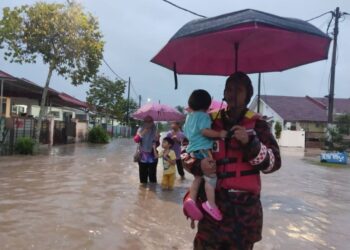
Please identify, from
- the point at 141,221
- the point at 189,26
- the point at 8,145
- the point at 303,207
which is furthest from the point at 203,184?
the point at 8,145

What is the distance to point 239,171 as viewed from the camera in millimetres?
2857

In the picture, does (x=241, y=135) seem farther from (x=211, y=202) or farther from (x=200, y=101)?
(x=200, y=101)

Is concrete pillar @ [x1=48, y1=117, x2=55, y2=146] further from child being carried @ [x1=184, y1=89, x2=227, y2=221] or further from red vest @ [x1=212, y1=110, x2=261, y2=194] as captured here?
red vest @ [x1=212, y1=110, x2=261, y2=194]

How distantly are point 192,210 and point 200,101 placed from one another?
799 millimetres

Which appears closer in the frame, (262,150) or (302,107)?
(262,150)

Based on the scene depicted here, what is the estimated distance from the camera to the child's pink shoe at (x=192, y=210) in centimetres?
300

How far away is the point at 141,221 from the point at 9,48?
1456 centimetres

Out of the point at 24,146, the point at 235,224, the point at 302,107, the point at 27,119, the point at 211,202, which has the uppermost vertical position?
the point at 302,107

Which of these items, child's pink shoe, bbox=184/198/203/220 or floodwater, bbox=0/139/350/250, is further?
floodwater, bbox=0/139/350/250

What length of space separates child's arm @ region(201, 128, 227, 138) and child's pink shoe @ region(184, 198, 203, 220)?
0.47m

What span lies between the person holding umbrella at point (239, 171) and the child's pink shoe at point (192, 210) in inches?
1.7

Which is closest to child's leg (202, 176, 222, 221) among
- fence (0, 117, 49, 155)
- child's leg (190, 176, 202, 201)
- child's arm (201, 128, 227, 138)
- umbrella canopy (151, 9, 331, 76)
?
child's leg (190, 176, 202, 201)

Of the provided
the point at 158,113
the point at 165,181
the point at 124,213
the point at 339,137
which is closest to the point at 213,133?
the point at 124,213

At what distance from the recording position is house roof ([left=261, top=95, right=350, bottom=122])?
47.9 m
